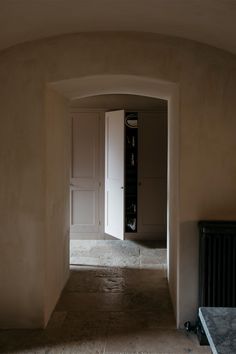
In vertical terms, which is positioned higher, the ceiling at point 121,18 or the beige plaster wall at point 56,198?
the ceiling at point 121,18

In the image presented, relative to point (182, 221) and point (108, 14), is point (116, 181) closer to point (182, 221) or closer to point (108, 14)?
point (182, 221)

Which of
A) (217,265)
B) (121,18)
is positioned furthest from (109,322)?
(121,18)

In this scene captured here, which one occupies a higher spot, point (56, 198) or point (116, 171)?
point (116, 171)

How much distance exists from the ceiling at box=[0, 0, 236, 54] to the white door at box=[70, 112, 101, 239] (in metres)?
3.34

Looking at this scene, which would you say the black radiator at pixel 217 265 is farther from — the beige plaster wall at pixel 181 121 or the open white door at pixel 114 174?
the open white door at pixel 114 174

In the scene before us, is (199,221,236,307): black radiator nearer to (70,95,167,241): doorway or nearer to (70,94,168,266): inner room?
(70,94,168,266): inner room

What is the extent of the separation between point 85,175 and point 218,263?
3.80m

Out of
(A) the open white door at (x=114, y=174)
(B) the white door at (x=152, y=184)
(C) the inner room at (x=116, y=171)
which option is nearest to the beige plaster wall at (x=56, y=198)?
(A) the open white door at (x=114, y=174)

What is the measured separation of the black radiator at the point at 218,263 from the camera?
3148 mm

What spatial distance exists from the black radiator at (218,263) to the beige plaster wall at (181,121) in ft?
0.54

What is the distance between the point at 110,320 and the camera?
361 cm

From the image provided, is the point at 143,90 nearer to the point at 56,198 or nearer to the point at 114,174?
the point at 56,198

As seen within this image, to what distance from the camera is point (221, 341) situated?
4.67ft

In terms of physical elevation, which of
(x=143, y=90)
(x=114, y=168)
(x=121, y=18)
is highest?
(x=121, y=18)
